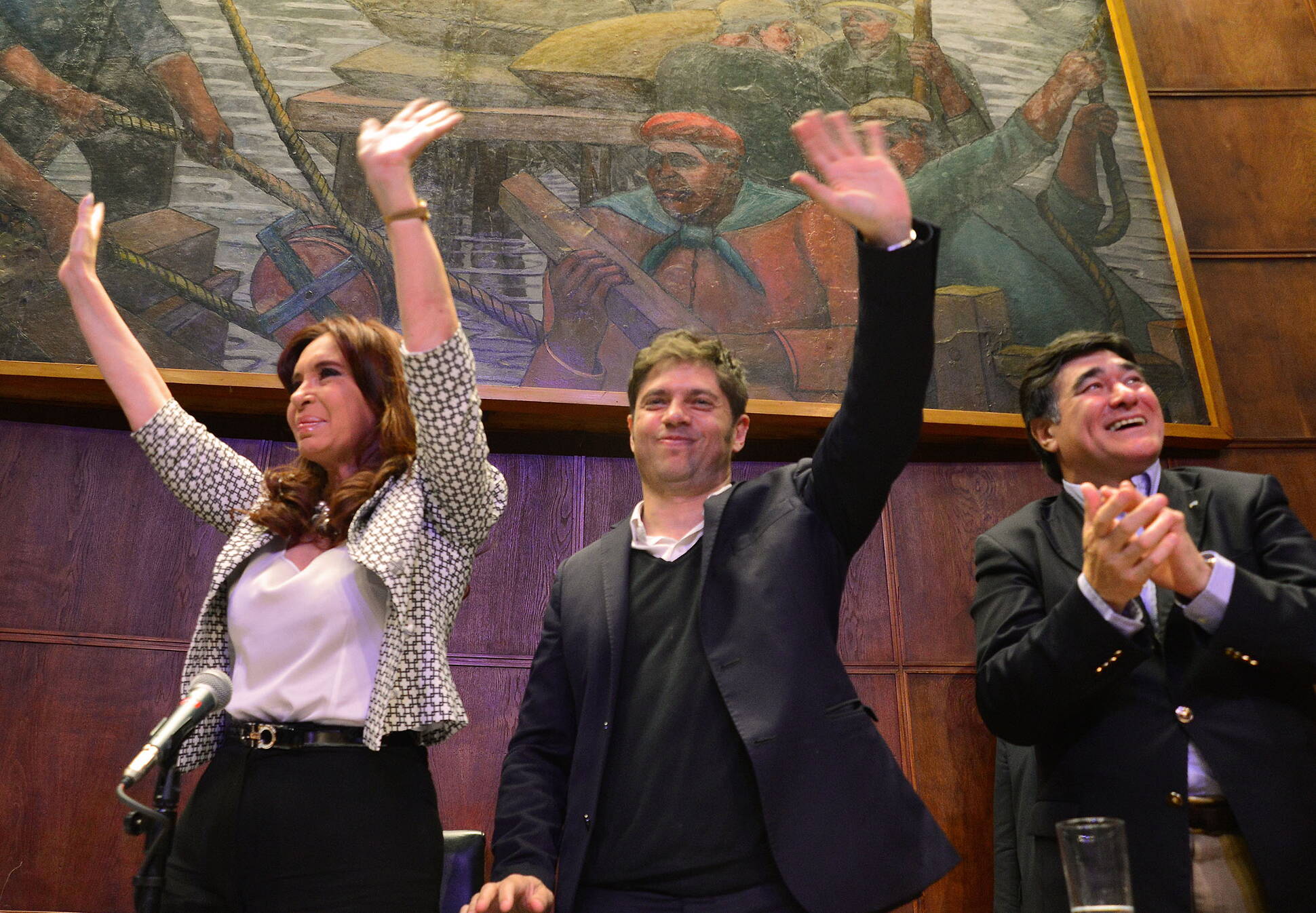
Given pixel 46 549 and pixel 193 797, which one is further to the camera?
pixel 46 549

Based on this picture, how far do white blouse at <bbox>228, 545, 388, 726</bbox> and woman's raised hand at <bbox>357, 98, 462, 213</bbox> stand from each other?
60 cm

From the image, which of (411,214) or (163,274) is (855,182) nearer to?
(411,214)

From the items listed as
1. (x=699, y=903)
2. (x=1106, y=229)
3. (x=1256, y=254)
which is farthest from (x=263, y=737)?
(x=1256, y=254)

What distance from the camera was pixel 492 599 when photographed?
3.00 meters

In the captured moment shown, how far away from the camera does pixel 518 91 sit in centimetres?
349

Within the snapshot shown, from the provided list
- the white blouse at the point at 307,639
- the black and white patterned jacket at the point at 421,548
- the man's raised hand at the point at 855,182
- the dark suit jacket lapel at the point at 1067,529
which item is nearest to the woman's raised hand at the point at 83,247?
the black and white patterned jacket at the point at 421,548

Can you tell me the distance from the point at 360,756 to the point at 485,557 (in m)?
1.39

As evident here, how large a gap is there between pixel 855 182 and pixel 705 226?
1811 millimetres

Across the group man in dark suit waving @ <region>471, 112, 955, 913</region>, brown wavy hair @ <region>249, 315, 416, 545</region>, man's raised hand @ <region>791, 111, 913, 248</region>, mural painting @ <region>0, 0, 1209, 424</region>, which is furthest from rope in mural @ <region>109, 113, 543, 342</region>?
man's raised hand @ <region>791, 111, 913, 248</region>

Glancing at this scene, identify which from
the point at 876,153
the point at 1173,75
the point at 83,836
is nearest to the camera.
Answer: the point at 876,153

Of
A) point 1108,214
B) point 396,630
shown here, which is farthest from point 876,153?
point 1108,214

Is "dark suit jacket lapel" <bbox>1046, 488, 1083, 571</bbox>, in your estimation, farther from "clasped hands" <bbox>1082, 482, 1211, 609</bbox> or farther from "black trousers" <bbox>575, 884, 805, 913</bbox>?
"black trousers" <bbox>575, 884, 805, 913</bbox>

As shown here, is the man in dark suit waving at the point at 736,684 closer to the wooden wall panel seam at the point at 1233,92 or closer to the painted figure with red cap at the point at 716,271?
the painted figure with red cap at the point at 716,271

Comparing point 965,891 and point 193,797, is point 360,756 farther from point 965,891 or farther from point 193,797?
point 965,891
